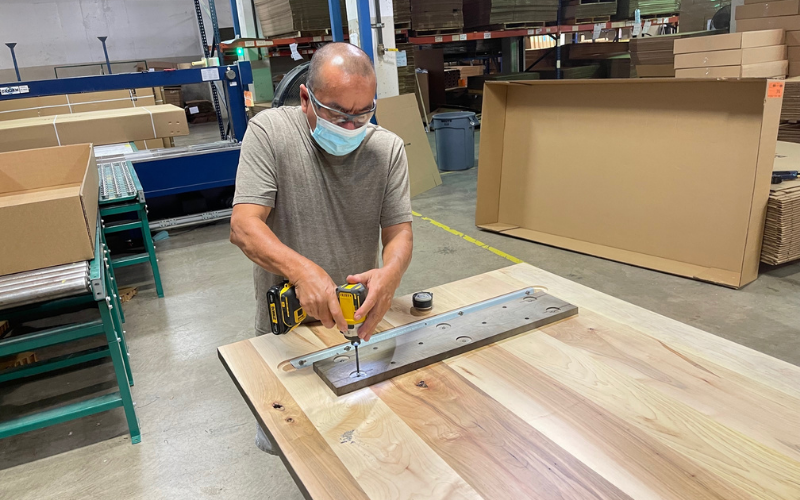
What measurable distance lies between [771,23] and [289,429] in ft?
20.1

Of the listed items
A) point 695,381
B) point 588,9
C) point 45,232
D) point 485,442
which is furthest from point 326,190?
point 588,9

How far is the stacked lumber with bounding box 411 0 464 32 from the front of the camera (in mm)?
7719

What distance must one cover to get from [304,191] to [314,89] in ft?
1.03

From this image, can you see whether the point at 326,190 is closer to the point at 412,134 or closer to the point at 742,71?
the point at 412,134

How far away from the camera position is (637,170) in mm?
3801

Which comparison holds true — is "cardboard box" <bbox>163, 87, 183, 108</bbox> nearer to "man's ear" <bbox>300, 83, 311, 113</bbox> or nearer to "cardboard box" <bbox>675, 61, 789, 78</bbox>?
"cardboard box" <bbox>675, 61, 789, 78</bbox>

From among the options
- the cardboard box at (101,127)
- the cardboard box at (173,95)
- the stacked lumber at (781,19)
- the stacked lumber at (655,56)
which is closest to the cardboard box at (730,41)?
the stacked lumber at (781,19)

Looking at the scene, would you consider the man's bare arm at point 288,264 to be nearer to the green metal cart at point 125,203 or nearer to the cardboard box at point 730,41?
the green metal cart at point 125,203

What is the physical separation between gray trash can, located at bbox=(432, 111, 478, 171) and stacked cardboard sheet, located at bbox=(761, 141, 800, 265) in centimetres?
357

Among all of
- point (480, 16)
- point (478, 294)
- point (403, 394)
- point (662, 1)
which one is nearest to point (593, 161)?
point (478, 294)

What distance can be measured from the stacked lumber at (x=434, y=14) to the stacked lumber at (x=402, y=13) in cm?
28

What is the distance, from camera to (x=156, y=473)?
7.26 ft

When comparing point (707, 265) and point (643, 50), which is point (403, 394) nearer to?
point (707, 265)

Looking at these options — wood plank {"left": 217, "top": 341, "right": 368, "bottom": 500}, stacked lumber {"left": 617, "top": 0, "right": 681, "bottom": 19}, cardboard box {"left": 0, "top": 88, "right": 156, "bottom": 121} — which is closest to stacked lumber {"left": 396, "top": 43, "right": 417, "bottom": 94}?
cardboard box {"left": 0, "top": 88, "right": 156, "bottom": 121}
